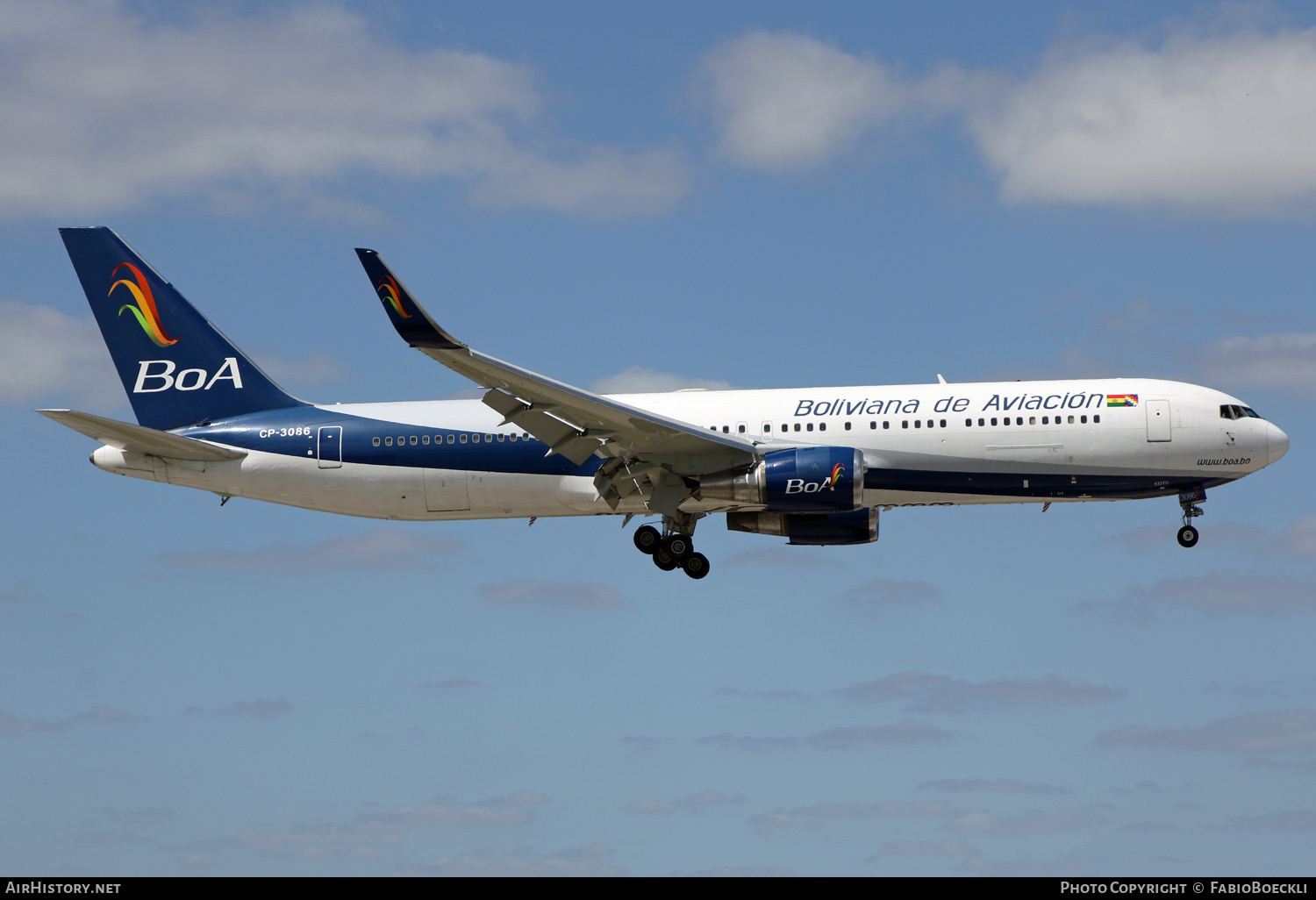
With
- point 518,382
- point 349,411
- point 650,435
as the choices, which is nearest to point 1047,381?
point 650,435

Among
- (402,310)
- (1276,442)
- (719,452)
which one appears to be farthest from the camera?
(1276,442)

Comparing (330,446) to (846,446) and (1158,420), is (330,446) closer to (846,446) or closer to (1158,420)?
(846,446)

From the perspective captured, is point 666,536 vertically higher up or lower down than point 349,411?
lower down

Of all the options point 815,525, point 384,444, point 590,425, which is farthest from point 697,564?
point 384,444

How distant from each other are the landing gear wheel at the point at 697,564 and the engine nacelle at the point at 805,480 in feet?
12.6

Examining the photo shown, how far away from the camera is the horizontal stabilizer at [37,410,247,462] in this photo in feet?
115

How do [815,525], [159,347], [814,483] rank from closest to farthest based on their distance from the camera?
[814,483]
[815,525]
[159,347]

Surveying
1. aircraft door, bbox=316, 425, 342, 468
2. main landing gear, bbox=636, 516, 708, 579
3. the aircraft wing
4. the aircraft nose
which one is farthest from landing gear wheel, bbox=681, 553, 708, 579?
the aircraft nose

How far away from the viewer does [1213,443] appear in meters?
35.5

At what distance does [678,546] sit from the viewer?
38094 millimetres

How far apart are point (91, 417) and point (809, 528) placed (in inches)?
756

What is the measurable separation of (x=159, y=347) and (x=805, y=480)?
1969 centimetres

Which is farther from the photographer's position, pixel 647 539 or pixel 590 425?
pixel 647 539
